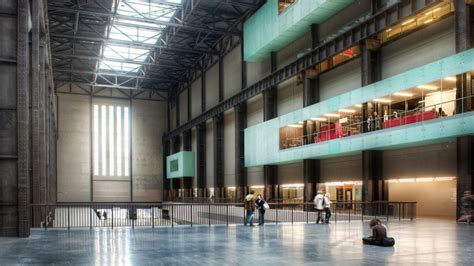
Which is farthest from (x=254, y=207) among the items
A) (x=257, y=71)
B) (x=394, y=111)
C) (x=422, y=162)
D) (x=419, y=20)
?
(x=257, y=71)

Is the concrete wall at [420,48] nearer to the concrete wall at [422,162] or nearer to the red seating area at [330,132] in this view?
the red seating area at [330,132]

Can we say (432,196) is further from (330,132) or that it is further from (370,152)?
(330,132)

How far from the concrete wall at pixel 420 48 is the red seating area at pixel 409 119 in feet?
12.7

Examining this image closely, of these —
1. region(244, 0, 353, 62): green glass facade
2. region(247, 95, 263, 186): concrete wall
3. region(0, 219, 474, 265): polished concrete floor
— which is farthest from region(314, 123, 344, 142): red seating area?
region(0, 219, 474, 265): polished concrete floor

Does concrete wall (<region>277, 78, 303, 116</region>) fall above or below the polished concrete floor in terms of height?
above

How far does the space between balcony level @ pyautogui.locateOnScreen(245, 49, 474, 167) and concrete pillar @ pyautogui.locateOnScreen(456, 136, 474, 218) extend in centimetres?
77

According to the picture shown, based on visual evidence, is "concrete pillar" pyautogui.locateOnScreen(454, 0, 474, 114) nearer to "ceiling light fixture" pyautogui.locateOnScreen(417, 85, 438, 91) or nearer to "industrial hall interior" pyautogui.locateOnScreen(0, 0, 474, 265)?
"industrial hall interior" pyautogui.locateOnScreen(0, 0, 474, 265)

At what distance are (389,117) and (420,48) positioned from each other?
4.80 m

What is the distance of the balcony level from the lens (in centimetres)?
2383

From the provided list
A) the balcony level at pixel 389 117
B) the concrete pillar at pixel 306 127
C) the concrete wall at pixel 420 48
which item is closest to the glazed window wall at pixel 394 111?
the balcony level at pixel 389 117

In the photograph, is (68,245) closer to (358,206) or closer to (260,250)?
(260,250)

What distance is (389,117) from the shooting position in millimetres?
28812

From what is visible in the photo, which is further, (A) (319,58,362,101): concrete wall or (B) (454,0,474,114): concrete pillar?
(A) (319,58,362,101): concrete wall

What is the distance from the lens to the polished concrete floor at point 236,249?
11055 millimetres
